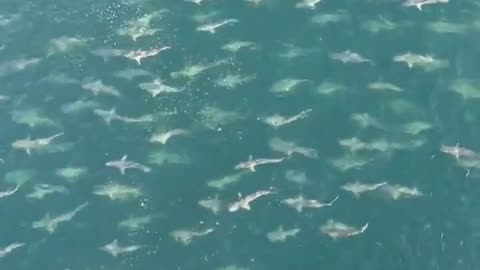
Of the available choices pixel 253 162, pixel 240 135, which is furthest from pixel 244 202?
pixel 240 135

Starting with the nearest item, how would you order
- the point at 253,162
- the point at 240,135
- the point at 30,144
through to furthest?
the point at 253,162 → the point at 30,144 → the point at 240,135

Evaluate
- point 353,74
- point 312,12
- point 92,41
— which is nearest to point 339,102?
point 353,74

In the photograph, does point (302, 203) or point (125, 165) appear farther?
point (125, 165)

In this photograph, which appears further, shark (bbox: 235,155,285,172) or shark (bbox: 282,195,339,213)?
shark (bbox: 235,155,285,172)

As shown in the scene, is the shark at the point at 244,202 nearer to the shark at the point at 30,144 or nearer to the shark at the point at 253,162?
the shark at the point at 253,162

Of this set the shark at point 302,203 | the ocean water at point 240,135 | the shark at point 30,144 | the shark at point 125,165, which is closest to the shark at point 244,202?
the ocean water at point 240,135

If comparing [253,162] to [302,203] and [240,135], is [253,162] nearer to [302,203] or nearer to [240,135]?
[240,135]

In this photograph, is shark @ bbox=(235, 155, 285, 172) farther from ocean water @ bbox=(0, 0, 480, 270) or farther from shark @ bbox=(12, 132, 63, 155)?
shark @ bbox=(12, 132, 63, 155)

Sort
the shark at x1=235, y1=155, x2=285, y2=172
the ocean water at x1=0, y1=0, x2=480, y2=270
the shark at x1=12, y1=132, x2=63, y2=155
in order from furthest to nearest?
the shark at x1=12, y1=132, x2=63, y2=155 < the shark at x1=235, y1=155, x2=285, y2=172 < the ocean water at x1=0, y1=0, x2=480, y2=270

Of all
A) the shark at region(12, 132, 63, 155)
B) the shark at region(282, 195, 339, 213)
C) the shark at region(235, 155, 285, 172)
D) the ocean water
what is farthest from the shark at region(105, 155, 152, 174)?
the shark at region(282, 195, 339, 213)
